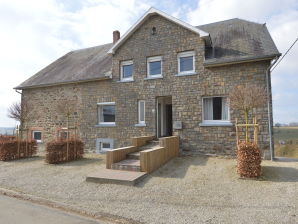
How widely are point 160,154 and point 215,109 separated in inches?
153

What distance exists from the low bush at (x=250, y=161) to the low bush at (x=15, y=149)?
11.3m

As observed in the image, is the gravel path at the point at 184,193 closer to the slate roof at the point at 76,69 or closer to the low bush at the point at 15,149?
the low bush at the point at 15,149

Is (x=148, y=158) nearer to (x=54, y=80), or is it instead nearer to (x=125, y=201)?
(x=125, y=201)

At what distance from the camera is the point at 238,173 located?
23.5ft

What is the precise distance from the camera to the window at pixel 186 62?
10.9 meters

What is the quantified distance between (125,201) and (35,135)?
12.7 meters

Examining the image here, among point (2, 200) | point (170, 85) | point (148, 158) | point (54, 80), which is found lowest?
point (2, 200)

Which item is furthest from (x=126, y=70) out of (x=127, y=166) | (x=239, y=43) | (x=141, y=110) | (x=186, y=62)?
(x=127, y=166)

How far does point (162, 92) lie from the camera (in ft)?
37.1

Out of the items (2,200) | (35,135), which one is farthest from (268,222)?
(35,135)

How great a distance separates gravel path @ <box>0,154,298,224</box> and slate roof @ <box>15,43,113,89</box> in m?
6.85

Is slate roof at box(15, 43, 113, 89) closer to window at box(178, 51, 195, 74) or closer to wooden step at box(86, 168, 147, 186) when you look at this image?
window at box(178, 51, 195, 74)

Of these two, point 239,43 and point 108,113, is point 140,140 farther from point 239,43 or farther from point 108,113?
point 239,43

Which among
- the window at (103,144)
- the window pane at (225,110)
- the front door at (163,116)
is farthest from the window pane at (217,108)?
the window at (103,144)
